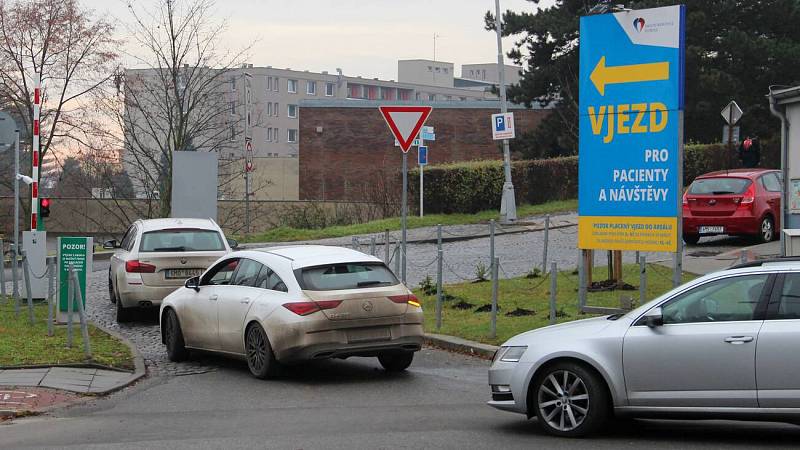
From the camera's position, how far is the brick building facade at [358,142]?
204ft

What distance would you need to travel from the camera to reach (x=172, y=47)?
127 feet

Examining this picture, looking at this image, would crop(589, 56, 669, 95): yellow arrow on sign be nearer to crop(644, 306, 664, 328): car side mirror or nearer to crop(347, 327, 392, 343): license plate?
crop(347, 327, 392, 343): license plate

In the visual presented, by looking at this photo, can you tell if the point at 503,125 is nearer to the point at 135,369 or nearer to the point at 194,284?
the point at 194,284

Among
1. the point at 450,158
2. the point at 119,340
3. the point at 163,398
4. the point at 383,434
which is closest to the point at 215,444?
the point at 383,434

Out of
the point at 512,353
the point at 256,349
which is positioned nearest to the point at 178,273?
the point at 256,349

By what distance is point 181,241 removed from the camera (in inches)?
693

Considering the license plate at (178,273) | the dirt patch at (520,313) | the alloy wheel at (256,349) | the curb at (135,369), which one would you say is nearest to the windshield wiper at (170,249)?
the license plate at (178,273)

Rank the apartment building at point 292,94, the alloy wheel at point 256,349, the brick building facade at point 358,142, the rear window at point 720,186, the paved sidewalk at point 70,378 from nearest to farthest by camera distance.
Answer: the paved sidewalk at point 70,378 < the alloy wheel at point 256,349 < the rear window at point 720,186 < the brick building facade at point 358,142 < the apartment building at point 292,94

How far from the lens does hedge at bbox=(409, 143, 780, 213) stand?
35750mm

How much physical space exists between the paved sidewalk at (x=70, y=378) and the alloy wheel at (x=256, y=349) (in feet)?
4.33

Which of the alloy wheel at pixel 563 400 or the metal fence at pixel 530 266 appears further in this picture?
the metal fence at pixel 530 266

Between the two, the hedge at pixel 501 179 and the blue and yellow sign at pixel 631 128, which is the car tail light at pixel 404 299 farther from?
the hedge at pixel 501 179

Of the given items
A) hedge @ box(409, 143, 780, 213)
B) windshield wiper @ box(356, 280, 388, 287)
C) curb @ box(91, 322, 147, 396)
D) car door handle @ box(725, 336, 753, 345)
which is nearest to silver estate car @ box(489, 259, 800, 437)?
car door handle @ box(725, 336, 753, 345)

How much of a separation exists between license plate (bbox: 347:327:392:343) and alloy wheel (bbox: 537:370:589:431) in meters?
3.17
